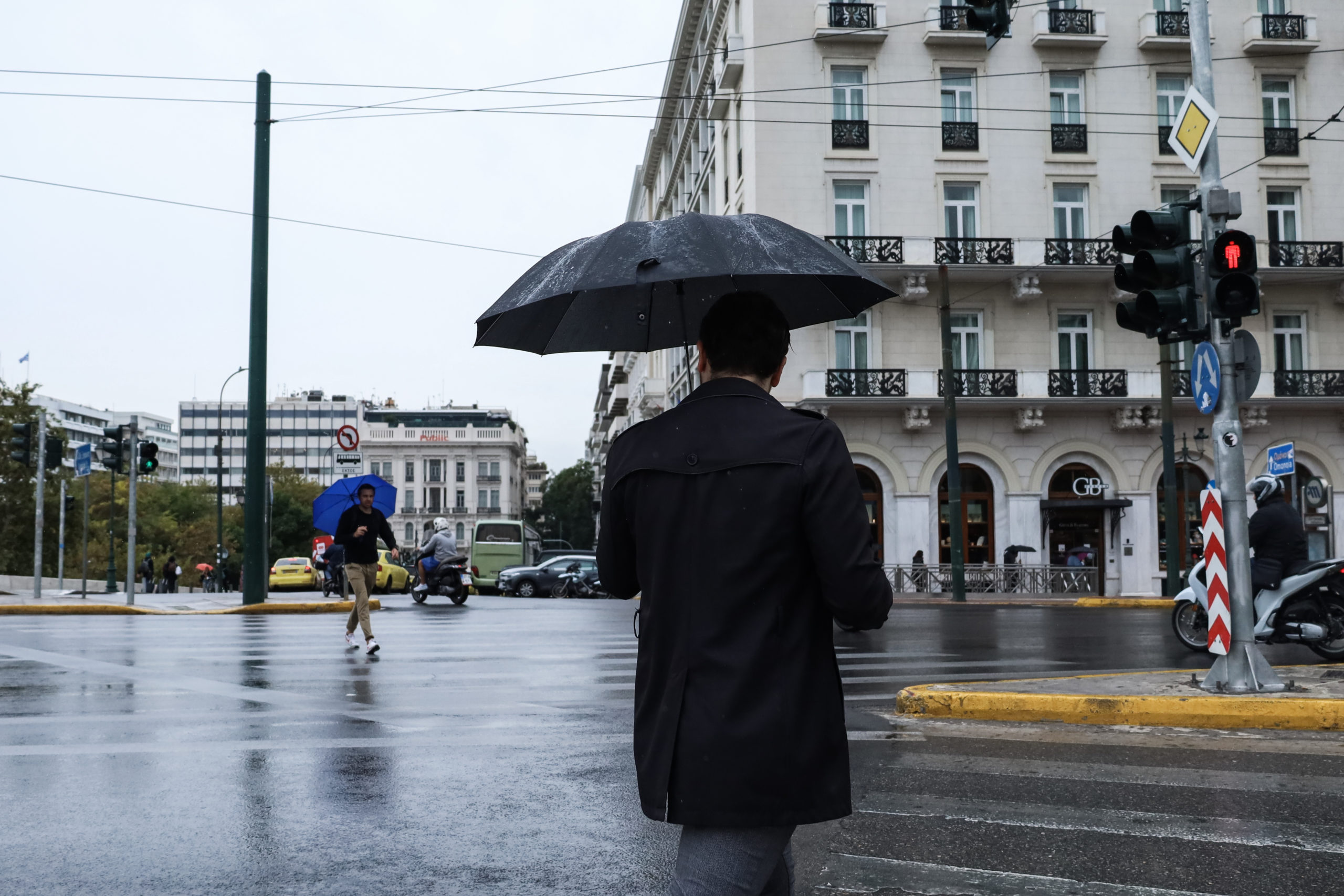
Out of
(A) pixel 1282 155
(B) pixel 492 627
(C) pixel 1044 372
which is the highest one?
(A) pixel 1282 155

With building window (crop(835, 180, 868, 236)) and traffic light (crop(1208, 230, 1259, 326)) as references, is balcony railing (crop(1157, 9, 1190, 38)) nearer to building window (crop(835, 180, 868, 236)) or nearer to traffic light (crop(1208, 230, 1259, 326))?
building window (crop(835, 180, 868, 236))

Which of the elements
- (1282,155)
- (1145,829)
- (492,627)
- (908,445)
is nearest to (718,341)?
(1145,829)

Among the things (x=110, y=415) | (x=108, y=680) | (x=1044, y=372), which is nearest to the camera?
(x=108, y=680)

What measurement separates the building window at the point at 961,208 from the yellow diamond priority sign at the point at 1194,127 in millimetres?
25514

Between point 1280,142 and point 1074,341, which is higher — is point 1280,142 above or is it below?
above

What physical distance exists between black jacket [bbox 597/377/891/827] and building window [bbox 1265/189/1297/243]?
3705 centimetres

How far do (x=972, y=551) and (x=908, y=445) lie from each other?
3.53 meters

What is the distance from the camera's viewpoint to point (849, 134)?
34688 mm

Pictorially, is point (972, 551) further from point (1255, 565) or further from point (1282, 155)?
point (1255, 565)

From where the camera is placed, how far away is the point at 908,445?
34594 mm

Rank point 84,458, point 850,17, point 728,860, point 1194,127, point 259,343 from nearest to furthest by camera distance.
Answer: point 728,860, point 1194,127, point 259,343, point 84,458, point 850,17

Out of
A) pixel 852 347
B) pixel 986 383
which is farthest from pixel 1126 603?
pixel 852 347

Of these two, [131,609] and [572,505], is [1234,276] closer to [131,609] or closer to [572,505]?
[131,609]

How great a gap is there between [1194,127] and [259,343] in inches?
689
